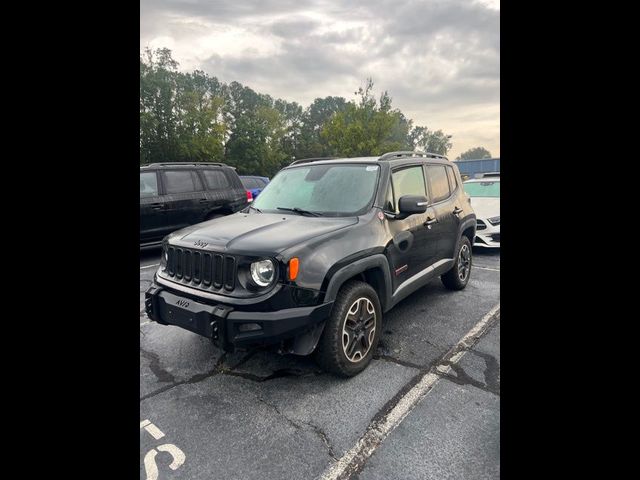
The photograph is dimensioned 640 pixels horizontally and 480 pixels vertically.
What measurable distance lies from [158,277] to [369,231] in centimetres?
188

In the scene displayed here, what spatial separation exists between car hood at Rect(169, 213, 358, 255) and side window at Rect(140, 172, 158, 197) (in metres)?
4.28

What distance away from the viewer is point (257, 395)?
2.81 meters

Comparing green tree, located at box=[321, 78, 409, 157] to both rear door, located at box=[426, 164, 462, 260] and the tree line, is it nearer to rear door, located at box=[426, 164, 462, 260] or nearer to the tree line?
the tree line

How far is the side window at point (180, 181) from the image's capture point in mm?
7319

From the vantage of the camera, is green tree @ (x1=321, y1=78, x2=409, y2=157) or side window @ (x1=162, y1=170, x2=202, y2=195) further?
green tree @ (x1=321, y1=78, x2=409, y2=157)

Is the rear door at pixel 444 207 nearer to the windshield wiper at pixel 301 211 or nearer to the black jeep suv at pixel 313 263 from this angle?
the black jeep suv at pixel 313 263

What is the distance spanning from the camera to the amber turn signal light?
2549mm

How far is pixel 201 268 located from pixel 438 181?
313cm

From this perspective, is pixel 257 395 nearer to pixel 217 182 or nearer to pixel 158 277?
pixel 158 277

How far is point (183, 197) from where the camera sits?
24.3 feet

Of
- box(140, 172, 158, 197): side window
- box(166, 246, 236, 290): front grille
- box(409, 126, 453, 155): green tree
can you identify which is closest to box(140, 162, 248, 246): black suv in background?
box(140, 172, 158, 197): side window

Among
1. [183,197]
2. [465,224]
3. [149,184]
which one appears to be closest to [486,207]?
[465,224]

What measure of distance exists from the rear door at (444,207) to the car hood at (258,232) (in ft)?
5.00
